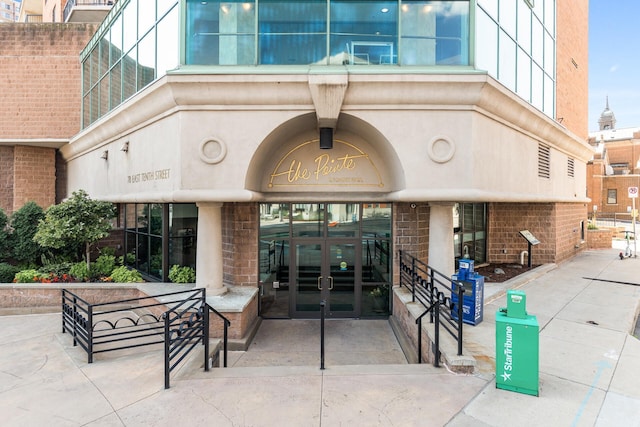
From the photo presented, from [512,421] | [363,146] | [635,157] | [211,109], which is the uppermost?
[635,157]

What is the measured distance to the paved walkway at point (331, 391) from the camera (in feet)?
14.9

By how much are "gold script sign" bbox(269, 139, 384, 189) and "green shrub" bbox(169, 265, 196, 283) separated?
3939 mm

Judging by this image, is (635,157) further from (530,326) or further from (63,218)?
(63,218)

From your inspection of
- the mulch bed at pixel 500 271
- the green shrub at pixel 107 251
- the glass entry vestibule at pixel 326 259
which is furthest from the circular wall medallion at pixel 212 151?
the mulch bed at pixel 500 271

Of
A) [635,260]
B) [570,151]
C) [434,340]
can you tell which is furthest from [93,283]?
[635,260]

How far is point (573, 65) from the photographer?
16.8 m

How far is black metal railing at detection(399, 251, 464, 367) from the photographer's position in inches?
232

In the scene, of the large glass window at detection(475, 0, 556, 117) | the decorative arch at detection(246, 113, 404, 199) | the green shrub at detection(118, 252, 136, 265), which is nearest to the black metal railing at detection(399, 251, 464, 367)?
the decorative arch at detection(246, 113, 404, 199)

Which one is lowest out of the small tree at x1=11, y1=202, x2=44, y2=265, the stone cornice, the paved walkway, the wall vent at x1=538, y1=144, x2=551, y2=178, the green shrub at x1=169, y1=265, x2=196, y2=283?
the paved walkway

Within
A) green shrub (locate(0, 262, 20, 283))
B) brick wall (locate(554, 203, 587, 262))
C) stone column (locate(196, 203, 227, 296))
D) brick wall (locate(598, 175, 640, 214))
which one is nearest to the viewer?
stone column (locate(196, 203, 227, 296))

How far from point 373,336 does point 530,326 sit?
470cm

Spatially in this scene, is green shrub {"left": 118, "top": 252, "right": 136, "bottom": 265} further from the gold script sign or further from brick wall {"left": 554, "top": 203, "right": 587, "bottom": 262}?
brick wall {"left": 554, "top": 203, "right": 587, "bottom": 262}

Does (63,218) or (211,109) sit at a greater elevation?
(211,109)

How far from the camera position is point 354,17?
26.6 feet
